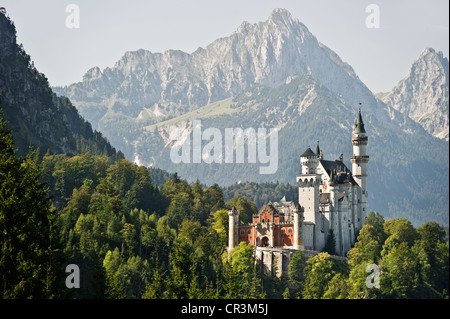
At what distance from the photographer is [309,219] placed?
128875 mm

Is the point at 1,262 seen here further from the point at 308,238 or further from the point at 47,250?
the point at 308,238

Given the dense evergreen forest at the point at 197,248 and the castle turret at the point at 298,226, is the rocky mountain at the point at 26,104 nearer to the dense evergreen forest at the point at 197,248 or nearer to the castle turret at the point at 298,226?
the dense evergreen forest at the point at 197,248

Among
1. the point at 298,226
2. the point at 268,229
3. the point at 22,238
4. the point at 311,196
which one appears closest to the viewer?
the point at 22,238

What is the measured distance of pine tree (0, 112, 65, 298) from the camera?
50.8 metres

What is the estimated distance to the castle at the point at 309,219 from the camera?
127 m

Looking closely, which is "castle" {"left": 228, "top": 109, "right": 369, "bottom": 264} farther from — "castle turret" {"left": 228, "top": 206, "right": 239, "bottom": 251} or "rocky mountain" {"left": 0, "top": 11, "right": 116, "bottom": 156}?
"rocky mountain" {"left": 0, "top": 11, "right": 116, "bottom": 156}

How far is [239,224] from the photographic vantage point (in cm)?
13500

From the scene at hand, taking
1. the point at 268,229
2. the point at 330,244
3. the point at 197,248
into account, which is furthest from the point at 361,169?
the point at 197,248

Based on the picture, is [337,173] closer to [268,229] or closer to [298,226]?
[298,226]

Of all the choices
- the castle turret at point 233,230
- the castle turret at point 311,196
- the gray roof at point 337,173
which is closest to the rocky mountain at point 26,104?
the castle turret at point 233,230

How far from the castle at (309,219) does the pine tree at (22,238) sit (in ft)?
238

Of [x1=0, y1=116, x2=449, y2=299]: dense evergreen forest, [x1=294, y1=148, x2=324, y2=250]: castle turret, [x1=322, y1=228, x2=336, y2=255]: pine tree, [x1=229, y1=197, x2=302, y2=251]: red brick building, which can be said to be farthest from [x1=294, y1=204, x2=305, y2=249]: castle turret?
[x1=322, y1=228, x2=336, y2=255]: pine tree

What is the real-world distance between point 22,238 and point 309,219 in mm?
82273
